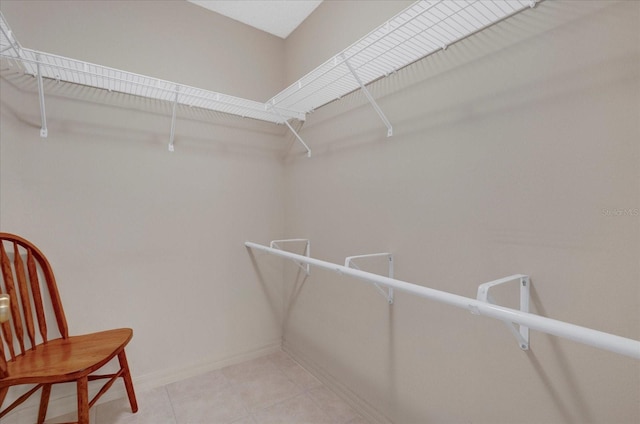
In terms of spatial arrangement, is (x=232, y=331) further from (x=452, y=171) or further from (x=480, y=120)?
(x=480, y=120)

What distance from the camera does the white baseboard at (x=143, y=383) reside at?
4.77 feet

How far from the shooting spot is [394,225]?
1.39 meters

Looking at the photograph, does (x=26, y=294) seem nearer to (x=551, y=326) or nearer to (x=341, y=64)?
(x=341, y=64)

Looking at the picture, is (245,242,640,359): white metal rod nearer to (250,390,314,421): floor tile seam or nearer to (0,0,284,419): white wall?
(250,390,314,421): floor tile seam

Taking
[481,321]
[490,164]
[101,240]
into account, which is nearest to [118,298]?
[101,240]

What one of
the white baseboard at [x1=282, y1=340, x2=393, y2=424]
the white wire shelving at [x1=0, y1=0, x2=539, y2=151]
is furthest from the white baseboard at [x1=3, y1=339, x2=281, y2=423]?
the white wire shelving at [x1=0, y1=0, x2=539, y2=151]

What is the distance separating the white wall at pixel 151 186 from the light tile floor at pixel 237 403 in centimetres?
14

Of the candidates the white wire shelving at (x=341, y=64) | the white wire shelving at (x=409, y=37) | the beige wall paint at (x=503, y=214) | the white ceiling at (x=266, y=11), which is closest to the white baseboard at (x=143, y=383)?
the beige wall paint at (x=503, y=214)

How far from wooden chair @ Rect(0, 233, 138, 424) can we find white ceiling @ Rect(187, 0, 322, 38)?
181 cm

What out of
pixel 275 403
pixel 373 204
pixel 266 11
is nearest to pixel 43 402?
pixel 275 403

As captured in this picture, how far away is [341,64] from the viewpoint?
1.29m

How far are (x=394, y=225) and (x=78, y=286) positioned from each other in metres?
1.73

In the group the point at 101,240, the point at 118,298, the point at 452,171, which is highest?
the point at 452,171

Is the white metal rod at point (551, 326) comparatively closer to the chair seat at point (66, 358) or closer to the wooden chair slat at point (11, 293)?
the chair seat at point (66, 358)
